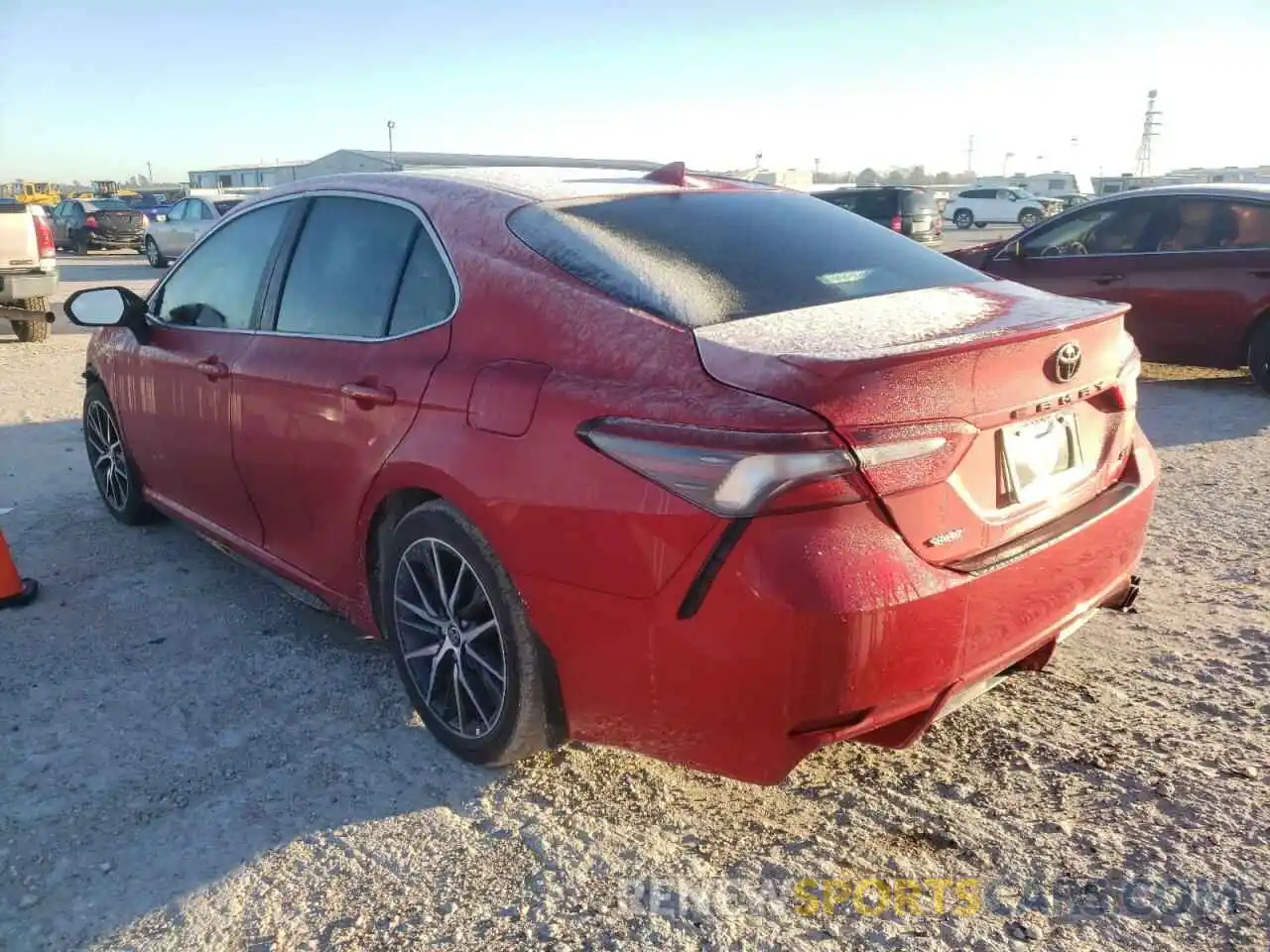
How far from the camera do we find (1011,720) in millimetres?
3143

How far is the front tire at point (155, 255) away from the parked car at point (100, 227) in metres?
4.58

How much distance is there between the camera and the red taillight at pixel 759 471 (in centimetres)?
213

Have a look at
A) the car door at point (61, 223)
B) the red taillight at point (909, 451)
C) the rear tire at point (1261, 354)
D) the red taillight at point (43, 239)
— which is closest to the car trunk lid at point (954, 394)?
the red taillight at point (909, 451)

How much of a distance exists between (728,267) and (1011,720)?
164cm

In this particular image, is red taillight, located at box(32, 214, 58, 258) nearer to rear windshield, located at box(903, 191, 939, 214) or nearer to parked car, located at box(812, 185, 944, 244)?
parked car, located at box(812, 185, 944, 244)

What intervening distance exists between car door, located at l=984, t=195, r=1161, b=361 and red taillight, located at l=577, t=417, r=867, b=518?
23.1 feet

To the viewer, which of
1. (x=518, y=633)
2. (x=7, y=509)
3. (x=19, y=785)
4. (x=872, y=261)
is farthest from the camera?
(x=7, y=509)

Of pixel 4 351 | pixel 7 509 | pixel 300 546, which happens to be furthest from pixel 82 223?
pixel 300 546

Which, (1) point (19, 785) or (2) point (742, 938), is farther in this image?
(1) point (19, 785)

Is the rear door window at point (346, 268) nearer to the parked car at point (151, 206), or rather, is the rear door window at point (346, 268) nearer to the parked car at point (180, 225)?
the parked car at point (180, 225)

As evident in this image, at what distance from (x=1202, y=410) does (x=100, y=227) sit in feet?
92.3

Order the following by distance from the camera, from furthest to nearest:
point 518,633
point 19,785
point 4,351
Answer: point 4,351 < point 19,785 < point 518,633

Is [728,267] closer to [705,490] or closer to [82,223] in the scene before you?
[705,490]

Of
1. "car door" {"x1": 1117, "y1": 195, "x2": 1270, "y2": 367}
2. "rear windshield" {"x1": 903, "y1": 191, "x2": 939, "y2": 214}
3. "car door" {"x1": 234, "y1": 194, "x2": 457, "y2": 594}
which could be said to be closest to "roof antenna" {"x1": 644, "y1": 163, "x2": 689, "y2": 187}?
"car door" {"x1": 234, "y1": 194, "x2": 457, "y2": 594}
